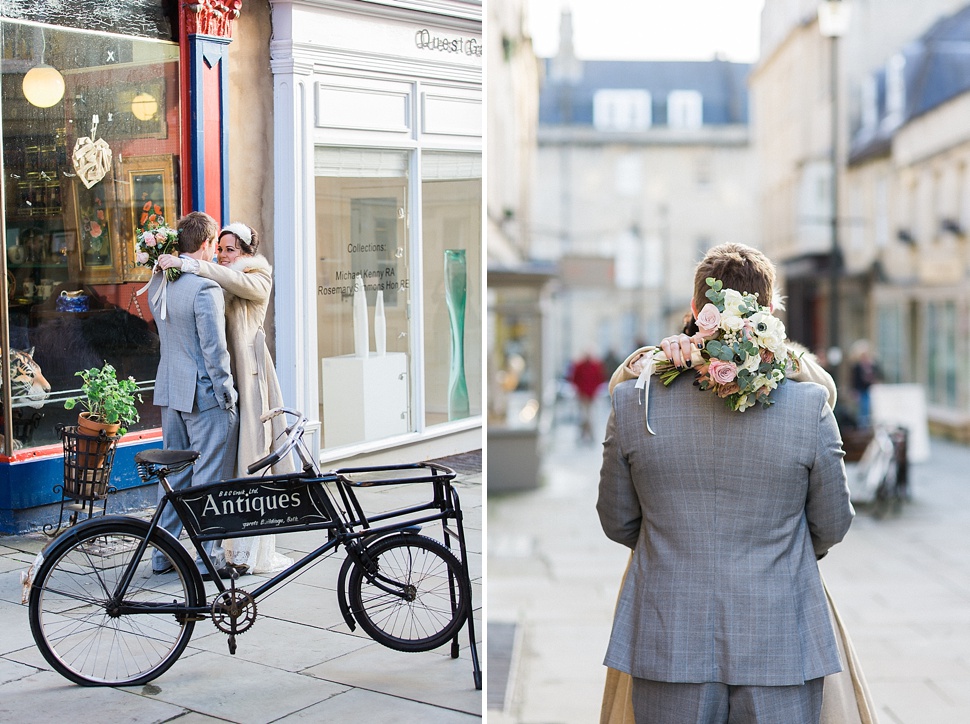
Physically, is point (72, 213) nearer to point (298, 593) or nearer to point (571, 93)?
point (298, 593)

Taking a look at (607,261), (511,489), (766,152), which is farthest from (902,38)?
(511,489)

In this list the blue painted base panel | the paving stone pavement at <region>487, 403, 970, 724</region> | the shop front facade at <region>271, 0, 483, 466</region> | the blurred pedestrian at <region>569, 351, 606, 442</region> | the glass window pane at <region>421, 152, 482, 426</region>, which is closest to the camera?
the blue painted base panel

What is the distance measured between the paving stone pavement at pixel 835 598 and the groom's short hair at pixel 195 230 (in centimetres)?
269

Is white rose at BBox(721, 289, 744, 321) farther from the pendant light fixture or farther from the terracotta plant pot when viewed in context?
the pendant light fixture

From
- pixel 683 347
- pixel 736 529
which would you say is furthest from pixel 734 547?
pixel 683 347

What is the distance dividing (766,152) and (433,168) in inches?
1618

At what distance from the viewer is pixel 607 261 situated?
17562 mm

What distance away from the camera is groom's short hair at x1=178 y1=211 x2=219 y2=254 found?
3625 mm

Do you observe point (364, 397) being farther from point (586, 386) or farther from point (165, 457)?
point (586, 386)

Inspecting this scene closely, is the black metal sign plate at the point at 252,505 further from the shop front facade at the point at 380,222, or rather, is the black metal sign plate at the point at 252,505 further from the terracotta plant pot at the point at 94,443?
the terracotta plant pot at the point at 94,443

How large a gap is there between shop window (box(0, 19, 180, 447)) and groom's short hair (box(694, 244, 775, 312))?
66.0 inches

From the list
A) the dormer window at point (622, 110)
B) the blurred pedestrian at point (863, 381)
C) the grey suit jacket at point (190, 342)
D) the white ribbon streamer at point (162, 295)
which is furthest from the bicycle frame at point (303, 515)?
the dormer window at point (622, 110)

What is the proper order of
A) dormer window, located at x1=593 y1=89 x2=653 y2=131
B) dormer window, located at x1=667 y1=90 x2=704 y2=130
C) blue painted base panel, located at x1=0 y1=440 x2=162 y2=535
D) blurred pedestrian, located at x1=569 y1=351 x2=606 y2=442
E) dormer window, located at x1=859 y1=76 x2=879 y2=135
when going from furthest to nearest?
dormer window, located at x1=667 y1=90 x2=704 y2=130
dormer window, located at x1=593 y1=89 x2=653 y2=131
dormer window, located at x1=859 y1=76 x2=879 y2=135
blurred pedestrian, located at x1=569 y1=351 x2=606 y2=442
blue painted base panel, located at x1=0 y1=440 x2=162 y2=535

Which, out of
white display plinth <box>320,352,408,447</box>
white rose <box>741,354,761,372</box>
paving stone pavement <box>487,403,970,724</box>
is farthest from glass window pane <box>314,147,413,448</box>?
paving stone pavement <box>487,403,970,724</box>
